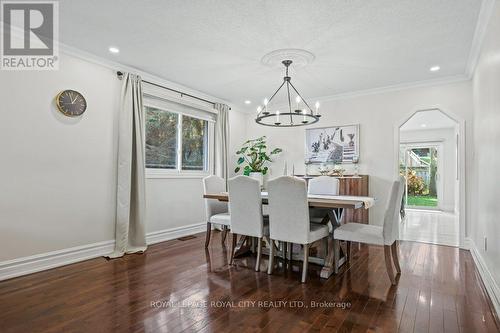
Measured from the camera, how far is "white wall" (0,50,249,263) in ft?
9.25

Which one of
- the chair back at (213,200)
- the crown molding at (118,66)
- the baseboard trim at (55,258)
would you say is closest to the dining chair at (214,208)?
the chair back at (213,200)

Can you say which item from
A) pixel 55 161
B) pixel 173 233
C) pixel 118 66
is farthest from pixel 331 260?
pixel 118 66

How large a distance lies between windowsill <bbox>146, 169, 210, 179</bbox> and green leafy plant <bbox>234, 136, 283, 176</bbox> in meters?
0.95

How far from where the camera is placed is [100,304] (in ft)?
7.25

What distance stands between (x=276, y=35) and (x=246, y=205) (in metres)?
1.83

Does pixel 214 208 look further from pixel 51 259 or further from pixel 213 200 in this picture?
pixel 51 259

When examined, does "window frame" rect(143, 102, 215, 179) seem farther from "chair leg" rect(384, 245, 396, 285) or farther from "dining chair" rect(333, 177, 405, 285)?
"chair leg" rect(384, 245, 396, 285)

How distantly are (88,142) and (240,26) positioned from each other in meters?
2.31

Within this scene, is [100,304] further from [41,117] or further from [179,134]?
[179,134]

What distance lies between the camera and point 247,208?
305 centimetres

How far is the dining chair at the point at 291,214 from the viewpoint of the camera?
2.67 meters

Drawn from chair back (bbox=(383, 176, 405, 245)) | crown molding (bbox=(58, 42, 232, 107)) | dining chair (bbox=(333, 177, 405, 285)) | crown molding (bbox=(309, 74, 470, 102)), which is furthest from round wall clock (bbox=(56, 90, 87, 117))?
crown molding (bbox=(309, 74, 470, 102))

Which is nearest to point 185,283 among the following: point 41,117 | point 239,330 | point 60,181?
point 239,330

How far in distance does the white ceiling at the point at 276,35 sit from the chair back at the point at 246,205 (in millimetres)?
1562
